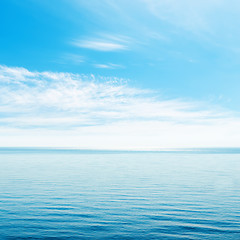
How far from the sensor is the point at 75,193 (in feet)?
Answer: 131

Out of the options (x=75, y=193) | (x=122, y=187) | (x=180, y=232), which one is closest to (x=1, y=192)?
(x=75, y=193)

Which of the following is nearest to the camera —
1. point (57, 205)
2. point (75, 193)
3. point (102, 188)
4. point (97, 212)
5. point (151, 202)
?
point (97, 212)

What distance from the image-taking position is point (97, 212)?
29.0 meters

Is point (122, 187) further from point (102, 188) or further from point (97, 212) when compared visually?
point (97, 212)

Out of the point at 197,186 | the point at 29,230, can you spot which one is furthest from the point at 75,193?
the point at 197,186

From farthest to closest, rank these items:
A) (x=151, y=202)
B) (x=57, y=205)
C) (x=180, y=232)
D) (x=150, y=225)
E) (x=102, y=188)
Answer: (x=102, y=188), (x=151, y=202), (x=57, y=205), (x=150, y=225), (x=180, y=232)

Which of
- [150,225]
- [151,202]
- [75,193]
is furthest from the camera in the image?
[75,193]

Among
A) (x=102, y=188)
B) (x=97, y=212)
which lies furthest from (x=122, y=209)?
(x=102, y=188)

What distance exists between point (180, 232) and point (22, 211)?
1629 cm

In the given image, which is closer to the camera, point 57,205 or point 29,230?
point 29,230

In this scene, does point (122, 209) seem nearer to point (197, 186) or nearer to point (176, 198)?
point (176, 198)

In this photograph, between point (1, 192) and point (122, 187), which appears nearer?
point (1, 192)

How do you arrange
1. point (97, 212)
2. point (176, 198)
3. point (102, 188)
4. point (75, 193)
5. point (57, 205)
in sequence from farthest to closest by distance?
point (102, 188) → point (75, 193) → point (176, 198) → point (57, 205) → point (97, 212)

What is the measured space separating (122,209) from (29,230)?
10612 mm
